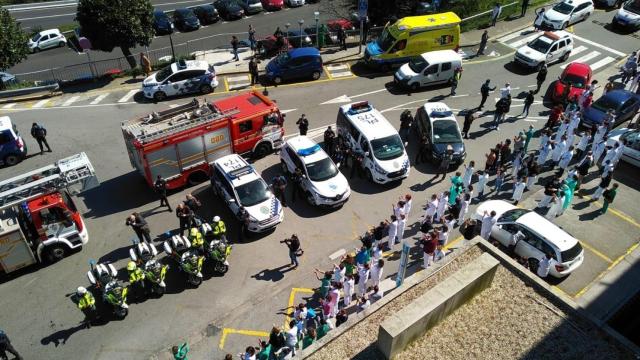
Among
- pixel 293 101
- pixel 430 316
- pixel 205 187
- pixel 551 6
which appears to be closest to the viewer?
pixel 430 316

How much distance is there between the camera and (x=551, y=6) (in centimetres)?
3631

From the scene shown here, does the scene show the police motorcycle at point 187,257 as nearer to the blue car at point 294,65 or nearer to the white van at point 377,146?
the white van at point 377,146

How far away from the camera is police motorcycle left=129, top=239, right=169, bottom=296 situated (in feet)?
51.9

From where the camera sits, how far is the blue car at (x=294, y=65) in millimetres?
27953

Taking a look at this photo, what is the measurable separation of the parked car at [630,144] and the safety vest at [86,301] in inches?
846

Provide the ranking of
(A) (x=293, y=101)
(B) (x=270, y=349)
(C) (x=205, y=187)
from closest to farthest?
(B) (x=270, y=349) < (C) (x=205, y=187) < (A) (x=293, y=101)

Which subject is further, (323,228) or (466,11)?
(466,11)

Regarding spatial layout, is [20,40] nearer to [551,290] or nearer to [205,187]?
[205,187]

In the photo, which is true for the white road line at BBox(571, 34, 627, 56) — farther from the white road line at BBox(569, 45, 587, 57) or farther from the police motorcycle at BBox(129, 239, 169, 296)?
the police motorcycle at BBox(129, 239, 169, 296)

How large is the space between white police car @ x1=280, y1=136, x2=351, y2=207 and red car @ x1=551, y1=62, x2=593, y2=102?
13.3m

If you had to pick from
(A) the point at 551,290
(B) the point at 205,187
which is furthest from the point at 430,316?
(B) the point at 205,187

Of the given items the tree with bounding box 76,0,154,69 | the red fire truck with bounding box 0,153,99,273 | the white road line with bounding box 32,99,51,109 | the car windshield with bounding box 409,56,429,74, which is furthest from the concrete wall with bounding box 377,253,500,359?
the white road line with bounding box 32,99,51,109

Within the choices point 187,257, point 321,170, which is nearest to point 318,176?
point 321,170

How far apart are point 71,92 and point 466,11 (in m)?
27.7
